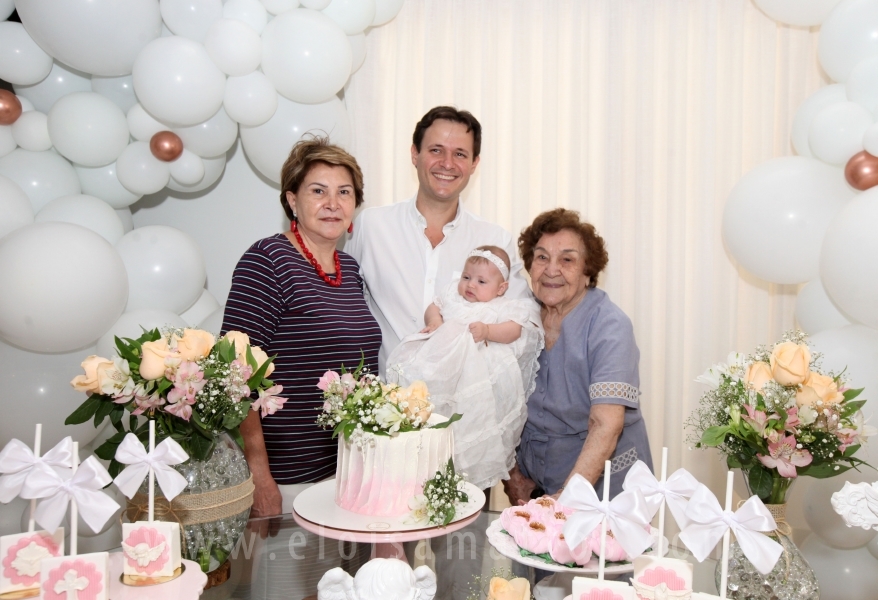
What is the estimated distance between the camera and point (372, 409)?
6.02 feet

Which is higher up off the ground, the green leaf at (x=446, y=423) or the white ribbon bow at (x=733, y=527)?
the green leaf at (x=446, y=423)

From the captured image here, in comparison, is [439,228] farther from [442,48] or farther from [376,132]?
[442,48]

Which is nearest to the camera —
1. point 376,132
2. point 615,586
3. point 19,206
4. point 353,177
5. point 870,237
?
point 615,586

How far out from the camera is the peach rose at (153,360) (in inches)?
64.7

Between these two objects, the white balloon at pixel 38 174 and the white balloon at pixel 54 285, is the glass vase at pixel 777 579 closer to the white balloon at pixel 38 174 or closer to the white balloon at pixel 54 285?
the white balloon at pixel 54 285

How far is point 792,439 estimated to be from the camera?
159 cm

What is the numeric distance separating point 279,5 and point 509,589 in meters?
2.67

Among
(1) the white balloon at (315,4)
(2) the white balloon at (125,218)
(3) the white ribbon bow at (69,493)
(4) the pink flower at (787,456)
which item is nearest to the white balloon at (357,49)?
(1) the white balloon at (315,4)

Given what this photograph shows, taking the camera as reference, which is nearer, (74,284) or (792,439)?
(792,439)

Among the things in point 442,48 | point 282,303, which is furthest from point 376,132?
point 282,303

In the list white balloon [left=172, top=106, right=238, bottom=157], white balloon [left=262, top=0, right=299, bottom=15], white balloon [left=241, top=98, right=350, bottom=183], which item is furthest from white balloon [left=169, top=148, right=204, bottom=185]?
white balloon [left=262, top=0, right=299, bottom=15]

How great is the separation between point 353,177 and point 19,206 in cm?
137

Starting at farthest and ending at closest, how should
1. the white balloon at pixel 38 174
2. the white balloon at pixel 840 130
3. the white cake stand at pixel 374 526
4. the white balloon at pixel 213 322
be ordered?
1. the white balloon at pixel 213 322
2. the white balloon at pixel 38 174
3. the white balloon at pixel 840 130
4. the white cake stand at pixel 374 526

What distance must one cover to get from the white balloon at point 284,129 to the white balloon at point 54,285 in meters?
0.86
